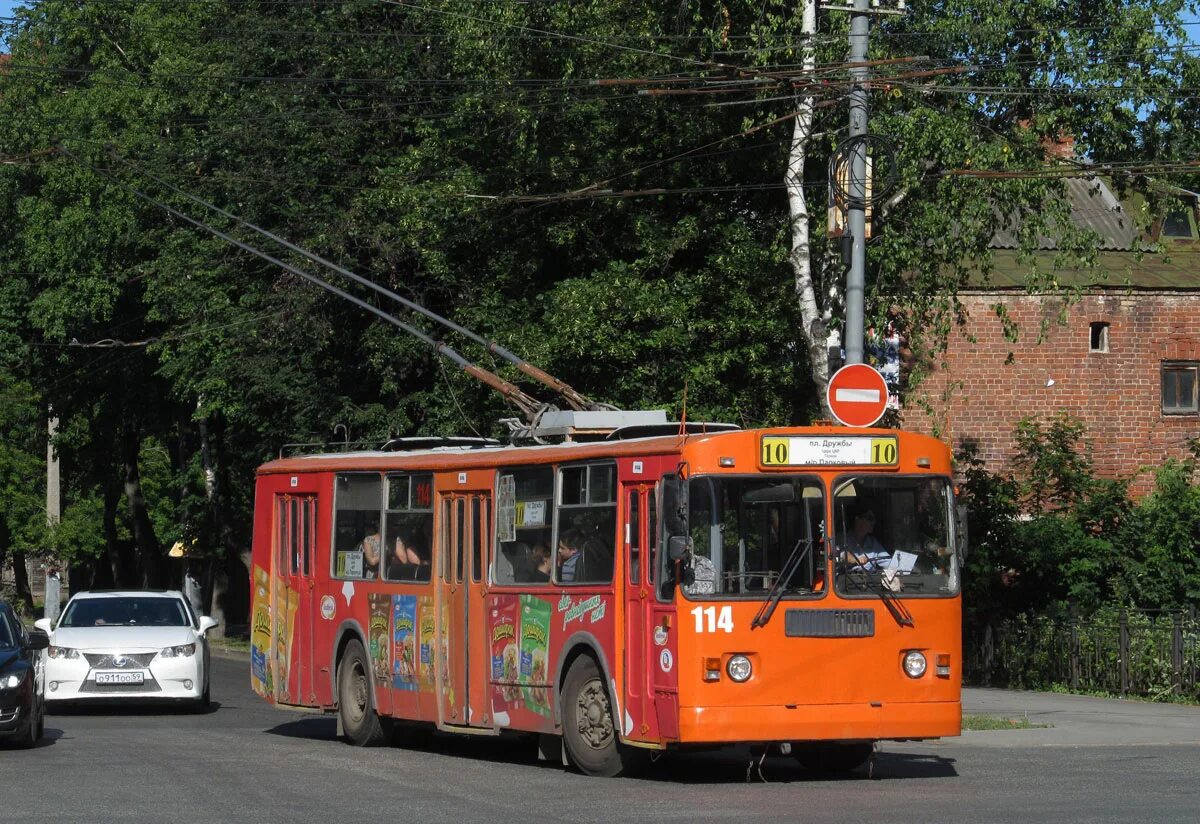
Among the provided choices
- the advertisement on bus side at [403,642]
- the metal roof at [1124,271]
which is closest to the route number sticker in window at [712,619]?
the advertisement on bus side at [403,642]

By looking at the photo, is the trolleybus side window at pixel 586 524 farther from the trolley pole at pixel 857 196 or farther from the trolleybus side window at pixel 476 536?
the trolley pole at pixel 857 196

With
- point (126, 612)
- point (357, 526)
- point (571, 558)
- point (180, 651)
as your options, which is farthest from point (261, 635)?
point (571, 558)

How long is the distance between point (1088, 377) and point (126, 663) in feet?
76.9

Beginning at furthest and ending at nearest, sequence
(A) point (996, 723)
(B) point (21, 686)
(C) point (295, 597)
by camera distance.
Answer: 1. (C) point (295, 597)
2. (A) point (996, 723)
3. (B) point (21, 686)

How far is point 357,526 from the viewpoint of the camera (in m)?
18.5

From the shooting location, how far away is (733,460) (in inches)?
534

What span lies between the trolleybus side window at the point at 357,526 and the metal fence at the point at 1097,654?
10257 millimetres

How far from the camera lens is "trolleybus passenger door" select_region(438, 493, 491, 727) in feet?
53.6

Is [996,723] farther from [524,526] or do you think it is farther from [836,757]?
[524,526]

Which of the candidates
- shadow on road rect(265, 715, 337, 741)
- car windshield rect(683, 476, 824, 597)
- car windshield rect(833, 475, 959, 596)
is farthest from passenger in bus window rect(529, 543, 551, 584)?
shadow on road rect(265, 715, 337, 741)

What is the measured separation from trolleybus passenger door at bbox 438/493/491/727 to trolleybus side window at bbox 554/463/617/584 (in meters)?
1.34

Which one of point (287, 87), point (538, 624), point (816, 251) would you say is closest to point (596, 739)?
point (538, 624)

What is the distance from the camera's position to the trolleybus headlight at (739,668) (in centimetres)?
1345

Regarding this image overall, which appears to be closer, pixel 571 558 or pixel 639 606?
pixel 639 606
